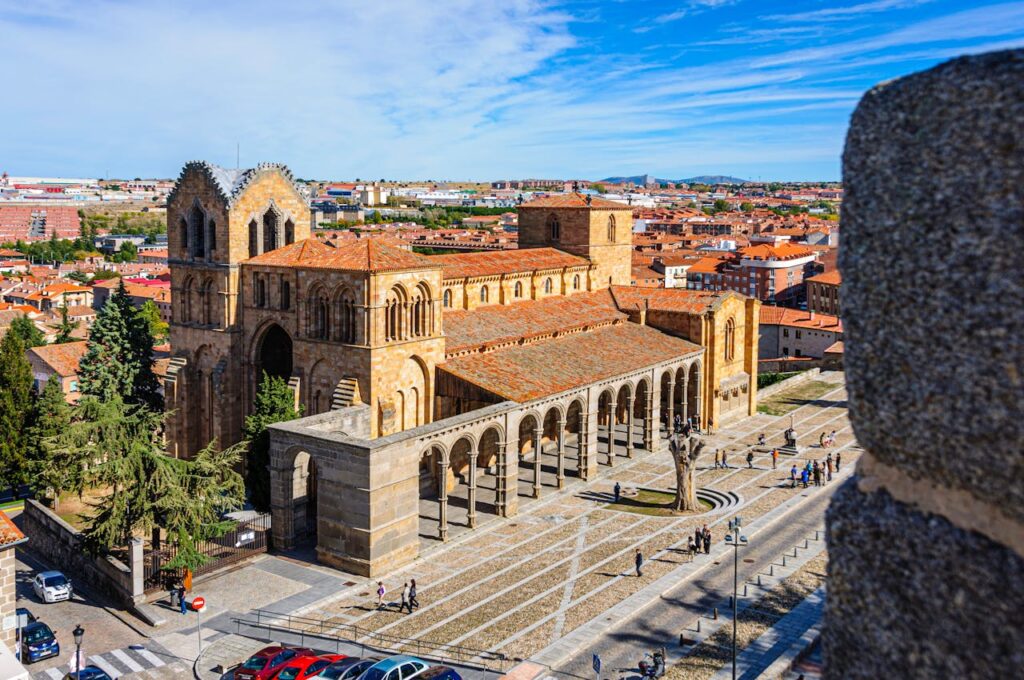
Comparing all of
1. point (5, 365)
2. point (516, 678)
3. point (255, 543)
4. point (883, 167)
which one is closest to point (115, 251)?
point (5, 365)

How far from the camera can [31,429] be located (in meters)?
42.3

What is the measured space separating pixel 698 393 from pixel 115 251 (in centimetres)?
14499

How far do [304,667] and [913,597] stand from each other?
2235 cm

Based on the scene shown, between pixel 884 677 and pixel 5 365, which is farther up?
pixel 884 677

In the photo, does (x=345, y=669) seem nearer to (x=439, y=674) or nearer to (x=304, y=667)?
(x=304, y=667)

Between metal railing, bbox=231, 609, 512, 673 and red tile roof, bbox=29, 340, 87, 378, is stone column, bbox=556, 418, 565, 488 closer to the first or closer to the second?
metal railing, bbox=231, 609, 512, 673

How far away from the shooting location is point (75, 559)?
113 ft

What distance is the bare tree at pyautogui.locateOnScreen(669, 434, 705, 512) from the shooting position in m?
39.3

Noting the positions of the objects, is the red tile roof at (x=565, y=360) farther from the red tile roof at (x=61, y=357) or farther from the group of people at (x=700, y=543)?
the red tile roof at (x=61, y=357)

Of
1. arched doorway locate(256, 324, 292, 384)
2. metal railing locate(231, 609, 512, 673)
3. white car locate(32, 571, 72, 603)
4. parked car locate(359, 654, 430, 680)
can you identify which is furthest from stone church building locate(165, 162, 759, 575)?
parked car locate(359, 654, 430, 680)

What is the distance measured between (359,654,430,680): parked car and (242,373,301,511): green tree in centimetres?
1520

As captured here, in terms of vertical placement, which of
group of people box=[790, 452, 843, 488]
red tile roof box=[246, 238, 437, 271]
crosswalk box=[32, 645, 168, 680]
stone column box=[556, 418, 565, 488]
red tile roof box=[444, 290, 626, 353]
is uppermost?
red tile roof box=[246, 238, 437, 271]

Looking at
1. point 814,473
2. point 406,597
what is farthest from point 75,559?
point 814,473

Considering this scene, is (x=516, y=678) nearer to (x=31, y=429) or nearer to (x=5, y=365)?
(x=31, y=429)
